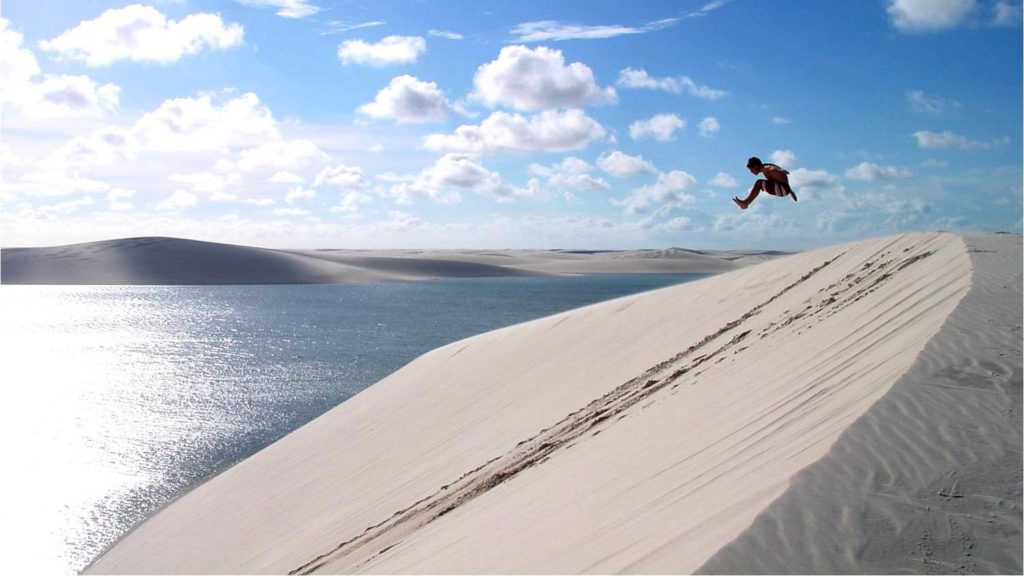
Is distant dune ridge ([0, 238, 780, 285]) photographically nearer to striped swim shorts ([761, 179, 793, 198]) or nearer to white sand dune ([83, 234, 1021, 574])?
white sand dune ([83, 234, 1021, 574])

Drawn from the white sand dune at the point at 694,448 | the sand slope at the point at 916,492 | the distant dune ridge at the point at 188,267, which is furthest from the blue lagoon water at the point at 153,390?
the distant dune ridge at the point at 188,267

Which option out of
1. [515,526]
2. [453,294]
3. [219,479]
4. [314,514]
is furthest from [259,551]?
[453,294]

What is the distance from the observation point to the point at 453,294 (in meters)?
51.8

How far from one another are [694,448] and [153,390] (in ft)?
51.8

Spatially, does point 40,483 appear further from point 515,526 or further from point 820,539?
point 820,539

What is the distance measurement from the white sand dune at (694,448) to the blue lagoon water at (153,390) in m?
1.29

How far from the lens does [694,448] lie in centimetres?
468

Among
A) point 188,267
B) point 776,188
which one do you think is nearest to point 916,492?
point 776,188

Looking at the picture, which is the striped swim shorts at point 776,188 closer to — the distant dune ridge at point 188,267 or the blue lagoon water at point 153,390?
the blue lagoon water at point 153,390

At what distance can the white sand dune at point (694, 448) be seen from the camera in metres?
3.09

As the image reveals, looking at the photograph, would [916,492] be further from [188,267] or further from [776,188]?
[188,267]

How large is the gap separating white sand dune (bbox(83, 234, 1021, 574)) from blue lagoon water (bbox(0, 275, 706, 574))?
129 centimetres

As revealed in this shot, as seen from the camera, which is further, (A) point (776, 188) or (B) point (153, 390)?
(B) point (153, 390)

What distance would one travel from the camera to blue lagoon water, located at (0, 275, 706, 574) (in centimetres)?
1023
